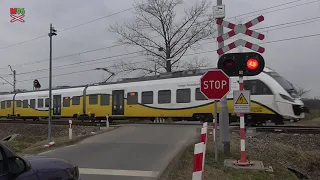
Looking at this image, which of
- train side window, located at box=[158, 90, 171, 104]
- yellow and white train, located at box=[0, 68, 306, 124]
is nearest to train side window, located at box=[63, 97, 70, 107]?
yellow and white train, located at box=[0, 68, 306, 124]

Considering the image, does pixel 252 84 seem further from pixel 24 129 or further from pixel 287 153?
pixel 24 129

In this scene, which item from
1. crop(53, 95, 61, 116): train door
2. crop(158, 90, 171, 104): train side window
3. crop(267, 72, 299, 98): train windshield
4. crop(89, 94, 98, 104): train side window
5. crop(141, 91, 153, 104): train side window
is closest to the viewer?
crop(267, 72, 299, 98): train windshield

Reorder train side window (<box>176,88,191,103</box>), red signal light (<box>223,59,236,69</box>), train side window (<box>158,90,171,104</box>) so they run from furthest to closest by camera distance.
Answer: train side window (<box>158,90,171,104</box>), train side window (<box>176,88,191,103</box>), red signal light (<box>223,59,236,69</box>)

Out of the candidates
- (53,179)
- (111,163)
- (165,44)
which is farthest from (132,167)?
(165,44)

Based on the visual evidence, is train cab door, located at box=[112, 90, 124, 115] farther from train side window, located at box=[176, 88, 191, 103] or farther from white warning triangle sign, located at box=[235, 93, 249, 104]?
white warning triangle sign, located at box=[235, 93, 249, 104]

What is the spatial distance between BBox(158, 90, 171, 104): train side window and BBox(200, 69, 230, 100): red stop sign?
49.7ft

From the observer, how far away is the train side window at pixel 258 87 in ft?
67.4

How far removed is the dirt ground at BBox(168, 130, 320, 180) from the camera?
29.5 ft

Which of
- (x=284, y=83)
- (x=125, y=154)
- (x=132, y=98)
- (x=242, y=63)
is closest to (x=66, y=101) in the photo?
(x=132, y=98)

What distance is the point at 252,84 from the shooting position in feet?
68.8

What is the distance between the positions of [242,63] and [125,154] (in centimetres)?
459

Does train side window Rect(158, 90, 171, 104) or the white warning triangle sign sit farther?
train side window Rect(158, 90, 171, 104)

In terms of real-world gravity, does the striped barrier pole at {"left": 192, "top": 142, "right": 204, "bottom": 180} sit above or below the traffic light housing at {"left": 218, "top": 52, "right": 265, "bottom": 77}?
below

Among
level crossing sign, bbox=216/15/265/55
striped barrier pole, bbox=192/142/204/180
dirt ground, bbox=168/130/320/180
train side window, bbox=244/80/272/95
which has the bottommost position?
dirt ground, bbox=168/130/320/180
